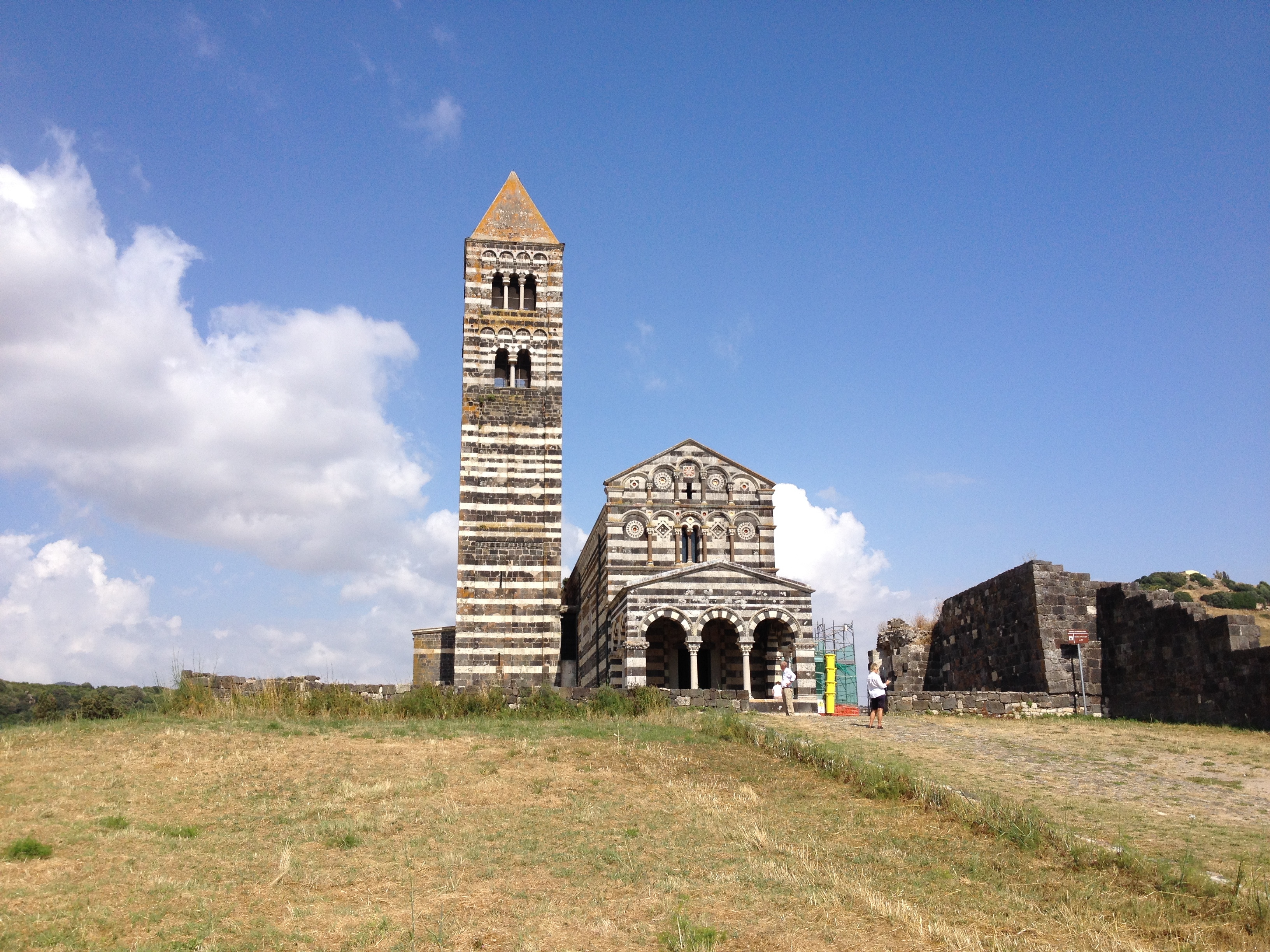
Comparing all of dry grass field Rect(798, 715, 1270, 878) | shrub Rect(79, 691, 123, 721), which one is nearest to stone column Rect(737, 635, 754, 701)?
dry grass field Rect(798, 715, 1270, 878)

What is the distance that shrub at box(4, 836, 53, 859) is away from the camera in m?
9.45

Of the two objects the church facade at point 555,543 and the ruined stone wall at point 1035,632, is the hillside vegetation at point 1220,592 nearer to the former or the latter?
the ruined stone wall at point 1035,632

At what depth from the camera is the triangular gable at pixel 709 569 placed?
2973 centimetres

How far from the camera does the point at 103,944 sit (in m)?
7.46

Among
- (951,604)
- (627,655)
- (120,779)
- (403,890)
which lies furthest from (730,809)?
(951,604)

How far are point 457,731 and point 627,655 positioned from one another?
12966 mm

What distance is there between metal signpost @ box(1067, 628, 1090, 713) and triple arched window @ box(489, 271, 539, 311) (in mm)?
21819

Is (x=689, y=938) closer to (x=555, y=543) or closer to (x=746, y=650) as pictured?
(x=746, y=650)

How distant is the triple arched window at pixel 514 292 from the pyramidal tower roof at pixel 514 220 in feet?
5.11

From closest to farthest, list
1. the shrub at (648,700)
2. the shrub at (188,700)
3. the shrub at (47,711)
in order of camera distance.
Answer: the shrub at (47,711) → the shrub at (188,700) → the shrub at (648,700)

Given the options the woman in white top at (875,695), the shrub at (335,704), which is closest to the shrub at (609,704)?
the shrub at (335,704)

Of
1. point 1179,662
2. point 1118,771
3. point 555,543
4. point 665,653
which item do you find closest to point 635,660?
point 665,653

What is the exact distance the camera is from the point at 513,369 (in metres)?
35.4

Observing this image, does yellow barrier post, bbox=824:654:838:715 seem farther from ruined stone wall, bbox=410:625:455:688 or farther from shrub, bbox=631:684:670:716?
ruined stone wall, bbox=410:625:455:688
